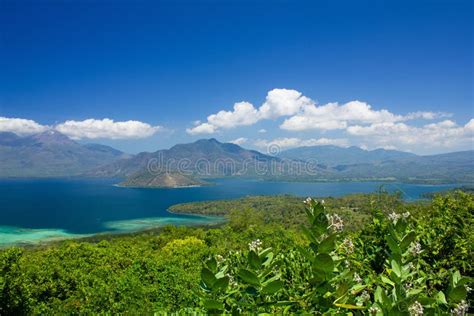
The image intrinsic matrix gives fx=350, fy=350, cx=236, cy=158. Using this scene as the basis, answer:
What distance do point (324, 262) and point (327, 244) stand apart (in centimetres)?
8

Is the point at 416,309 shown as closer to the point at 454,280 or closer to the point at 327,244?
the point at 454,280

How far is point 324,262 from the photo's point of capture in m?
1.32

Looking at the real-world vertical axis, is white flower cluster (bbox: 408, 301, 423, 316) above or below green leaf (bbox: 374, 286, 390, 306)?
below

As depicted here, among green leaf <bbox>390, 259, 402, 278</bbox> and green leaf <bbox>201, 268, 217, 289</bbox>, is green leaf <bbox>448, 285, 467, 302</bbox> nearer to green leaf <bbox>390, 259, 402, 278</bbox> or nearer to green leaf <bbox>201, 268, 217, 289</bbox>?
green leaf <bbox>390, 259, 402, 278</bbox>

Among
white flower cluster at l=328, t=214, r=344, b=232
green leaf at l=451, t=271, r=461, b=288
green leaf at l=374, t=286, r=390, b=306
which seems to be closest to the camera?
green leaf at l=374, t=286, r=390, b=306

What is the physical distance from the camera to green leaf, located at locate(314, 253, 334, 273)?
1.28 meters

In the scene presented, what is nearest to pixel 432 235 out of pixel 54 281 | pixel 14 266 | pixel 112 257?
pixel 14 266

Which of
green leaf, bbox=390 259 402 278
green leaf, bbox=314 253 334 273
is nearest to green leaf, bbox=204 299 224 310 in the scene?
green leaf, bbox=314 253 334 273

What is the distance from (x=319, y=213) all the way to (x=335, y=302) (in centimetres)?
39

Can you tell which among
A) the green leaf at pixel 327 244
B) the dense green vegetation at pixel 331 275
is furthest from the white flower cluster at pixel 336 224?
the green leaf at pixel 327 244

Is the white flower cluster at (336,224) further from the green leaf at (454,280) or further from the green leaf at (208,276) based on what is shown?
the green leaf at (208,276)

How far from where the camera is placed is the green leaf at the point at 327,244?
1.27 metres

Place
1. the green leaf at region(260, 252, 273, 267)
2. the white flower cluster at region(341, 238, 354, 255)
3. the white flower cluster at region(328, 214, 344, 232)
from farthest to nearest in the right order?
the white flower cluster at region(341, 238, 354, 255)
the white flower cluster at region(328, 214, 344, 232)
the green leaf at region(260, 252, 273, 267)

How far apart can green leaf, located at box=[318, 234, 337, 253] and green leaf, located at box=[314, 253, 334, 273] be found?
4 centimetres
